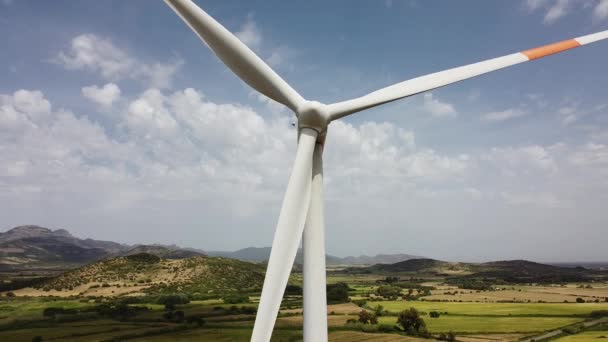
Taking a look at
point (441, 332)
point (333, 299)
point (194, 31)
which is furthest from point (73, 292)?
point (194, 31)

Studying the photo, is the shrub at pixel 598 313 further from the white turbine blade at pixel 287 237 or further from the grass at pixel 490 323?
the white turbine blade at pixel 287 237

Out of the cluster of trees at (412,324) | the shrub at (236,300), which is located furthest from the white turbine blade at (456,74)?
the shrub at (236,300)

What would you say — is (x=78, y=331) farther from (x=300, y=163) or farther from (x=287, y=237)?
(x=300, y=163)

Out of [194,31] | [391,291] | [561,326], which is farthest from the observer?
[391,291]

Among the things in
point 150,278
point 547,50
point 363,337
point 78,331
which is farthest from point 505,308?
point 150,278

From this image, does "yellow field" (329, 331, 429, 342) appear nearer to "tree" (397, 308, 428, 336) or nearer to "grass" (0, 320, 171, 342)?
"tree" (397, 308, 428, 336)

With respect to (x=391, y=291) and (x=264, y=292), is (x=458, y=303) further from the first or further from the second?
(x=264, y=292)

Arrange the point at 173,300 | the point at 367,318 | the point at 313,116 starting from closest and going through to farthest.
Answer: the point at 313,116, the point at 367,318, the point at 173,300

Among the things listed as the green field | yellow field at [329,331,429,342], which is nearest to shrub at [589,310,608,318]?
the green field
